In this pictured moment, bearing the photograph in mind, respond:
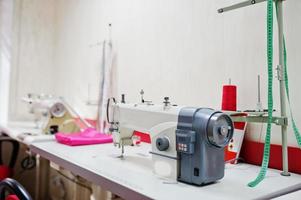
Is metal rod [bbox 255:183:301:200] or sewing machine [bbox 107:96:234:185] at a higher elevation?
sewing machine [bbox 107:96:234:185]

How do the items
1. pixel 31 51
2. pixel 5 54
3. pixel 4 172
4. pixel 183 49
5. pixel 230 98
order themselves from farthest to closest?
1. pixel 31 51
2. pixel 5 54
3. pixel 4 172
4. pixel 183 49
5. pixel 230 98

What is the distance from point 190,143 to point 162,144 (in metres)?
0.15

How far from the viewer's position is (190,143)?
1.06 m

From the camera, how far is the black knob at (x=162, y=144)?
1158 mm

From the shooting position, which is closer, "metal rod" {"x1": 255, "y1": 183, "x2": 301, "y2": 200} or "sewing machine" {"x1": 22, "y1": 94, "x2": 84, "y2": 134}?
"metal rod" {"x1": 255, "y1": 183, "x2": 301, "y2": 200}

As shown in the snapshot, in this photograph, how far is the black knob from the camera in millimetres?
1158

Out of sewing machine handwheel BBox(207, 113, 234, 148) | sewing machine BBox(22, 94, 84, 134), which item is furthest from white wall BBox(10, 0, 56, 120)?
sewing machine handwheel BBox(207, 113, 234, 148)

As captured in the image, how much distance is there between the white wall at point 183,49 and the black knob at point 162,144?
575mm

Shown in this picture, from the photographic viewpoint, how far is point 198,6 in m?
1.79

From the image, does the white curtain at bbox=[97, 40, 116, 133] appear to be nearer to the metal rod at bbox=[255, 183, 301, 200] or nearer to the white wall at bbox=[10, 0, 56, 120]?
the white wall at bbox=[10, 0, 56, 120]

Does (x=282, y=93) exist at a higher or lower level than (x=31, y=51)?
lower

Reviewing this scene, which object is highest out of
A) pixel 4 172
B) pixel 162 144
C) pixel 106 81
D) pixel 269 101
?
pixel 106 81

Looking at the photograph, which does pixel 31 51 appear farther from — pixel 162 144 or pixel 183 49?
pixel 162 144

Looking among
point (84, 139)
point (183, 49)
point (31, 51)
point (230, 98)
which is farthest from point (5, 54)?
point (230, 98)
